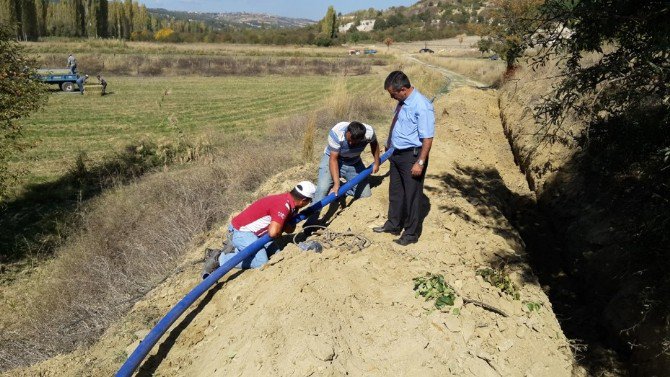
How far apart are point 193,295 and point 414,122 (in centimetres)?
276

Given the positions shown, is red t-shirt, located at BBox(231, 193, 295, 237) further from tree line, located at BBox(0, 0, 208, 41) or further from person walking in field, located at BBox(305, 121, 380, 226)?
tree line, located at BBox(0, 0, 208, 41)

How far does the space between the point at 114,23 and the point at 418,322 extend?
310ft

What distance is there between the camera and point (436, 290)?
4191 mm

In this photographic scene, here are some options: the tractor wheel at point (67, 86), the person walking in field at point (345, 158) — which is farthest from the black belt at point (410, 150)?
the tractor wheel at point (67, 86)

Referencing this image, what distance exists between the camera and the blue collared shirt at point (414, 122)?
467 cm

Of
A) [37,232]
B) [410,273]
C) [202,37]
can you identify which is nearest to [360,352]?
[410,273]

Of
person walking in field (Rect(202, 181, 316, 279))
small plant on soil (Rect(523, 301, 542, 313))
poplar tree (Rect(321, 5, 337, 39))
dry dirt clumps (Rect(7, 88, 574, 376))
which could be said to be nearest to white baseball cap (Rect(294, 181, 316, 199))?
person walking in field (Rect(202, 181, 316, 279))

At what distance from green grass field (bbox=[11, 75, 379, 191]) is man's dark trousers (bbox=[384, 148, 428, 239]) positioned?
25.3ft

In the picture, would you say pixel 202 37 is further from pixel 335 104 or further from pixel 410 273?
pixel 410 273

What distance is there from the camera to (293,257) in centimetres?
491

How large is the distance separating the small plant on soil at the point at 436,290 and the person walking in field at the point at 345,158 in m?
1.87

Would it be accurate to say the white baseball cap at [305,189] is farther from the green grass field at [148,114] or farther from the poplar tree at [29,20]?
the poplar tree at [29,20]

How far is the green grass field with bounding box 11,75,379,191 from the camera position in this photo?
14000mm

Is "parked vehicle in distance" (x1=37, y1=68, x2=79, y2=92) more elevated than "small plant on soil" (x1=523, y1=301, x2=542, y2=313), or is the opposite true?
"small plant on soil" (x1=523, y1=301, x2=542, y2=313)
